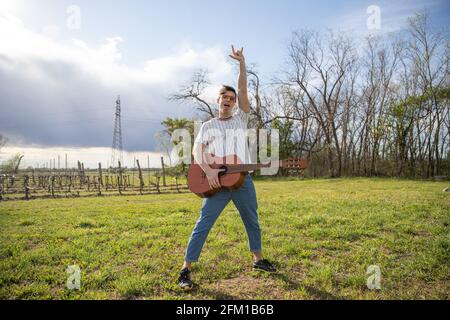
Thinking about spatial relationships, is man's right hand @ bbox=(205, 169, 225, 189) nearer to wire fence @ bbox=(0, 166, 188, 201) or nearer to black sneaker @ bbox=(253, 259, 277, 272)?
black sneaker @ bbox=(253, 259, 277, 272)

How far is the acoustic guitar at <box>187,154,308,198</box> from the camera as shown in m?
3.47

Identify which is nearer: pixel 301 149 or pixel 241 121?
pixel 241 121

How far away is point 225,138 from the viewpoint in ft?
12.1

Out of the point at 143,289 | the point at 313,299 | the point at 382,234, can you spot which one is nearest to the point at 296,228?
the point at 382,234

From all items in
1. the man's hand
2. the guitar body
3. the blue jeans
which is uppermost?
the man's hand

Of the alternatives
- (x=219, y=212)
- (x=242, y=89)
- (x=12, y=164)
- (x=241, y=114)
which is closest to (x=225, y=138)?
(x=241, y=114)

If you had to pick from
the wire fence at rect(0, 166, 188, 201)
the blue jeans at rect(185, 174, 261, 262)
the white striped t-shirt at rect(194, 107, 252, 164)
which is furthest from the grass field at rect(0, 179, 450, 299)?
the wire fence at rect(0, 166, 188, 201)

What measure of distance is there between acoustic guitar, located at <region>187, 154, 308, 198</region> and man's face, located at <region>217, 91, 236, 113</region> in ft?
2.13

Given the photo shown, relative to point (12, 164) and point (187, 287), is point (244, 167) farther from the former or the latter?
point (12, 164)

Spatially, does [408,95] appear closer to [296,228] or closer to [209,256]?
[296,228]

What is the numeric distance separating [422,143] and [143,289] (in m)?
35.4

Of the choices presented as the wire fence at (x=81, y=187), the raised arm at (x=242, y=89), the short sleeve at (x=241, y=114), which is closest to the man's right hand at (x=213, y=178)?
the short sleeve at (x=241, y=114)
